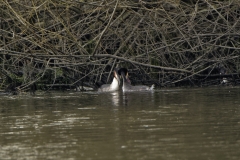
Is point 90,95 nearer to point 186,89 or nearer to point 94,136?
point 186,89

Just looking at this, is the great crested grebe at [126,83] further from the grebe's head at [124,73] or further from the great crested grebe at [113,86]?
the great crested grebe at [113,86]

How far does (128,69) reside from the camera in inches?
750

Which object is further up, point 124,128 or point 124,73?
point 124,73

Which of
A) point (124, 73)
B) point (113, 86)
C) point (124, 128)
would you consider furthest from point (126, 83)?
point (124, 128)

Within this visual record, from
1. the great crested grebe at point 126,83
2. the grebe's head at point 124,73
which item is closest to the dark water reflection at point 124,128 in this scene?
the great crested grebe at point 126,83

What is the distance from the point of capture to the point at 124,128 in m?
9.44

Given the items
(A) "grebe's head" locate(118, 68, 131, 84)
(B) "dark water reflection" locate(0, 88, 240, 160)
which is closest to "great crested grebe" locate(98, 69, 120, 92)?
(A) "grebe's head" locate(118, 68, 131, 84)

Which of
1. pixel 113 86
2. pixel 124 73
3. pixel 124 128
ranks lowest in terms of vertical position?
pixel 124 128

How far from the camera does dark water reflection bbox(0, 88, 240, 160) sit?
754cm

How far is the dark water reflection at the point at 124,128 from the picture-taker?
754 cm

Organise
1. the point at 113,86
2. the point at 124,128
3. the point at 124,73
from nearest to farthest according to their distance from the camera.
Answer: the point at 124,128 → the point at 124,73 → the point at 113,86

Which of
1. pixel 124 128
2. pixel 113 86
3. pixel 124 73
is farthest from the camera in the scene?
pixel 113 86

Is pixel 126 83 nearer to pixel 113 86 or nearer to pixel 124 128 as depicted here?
pixel 113 86

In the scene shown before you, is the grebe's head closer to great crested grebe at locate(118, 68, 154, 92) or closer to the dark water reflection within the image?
great crested grebe at locate(118, 68, 154, 92)
